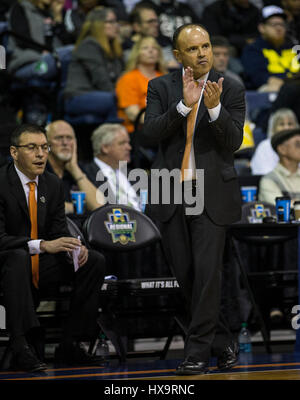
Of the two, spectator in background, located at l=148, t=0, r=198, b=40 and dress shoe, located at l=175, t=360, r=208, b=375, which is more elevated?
spectator in background, located at l=148, t=0, r=198, b=40

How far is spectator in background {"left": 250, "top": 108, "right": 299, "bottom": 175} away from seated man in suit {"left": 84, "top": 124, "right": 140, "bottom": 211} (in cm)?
138

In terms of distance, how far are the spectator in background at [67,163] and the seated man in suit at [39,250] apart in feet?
4.18

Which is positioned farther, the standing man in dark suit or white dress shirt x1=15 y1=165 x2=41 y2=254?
white dress shirt x1=15 y1=165 x2=41 y2=254

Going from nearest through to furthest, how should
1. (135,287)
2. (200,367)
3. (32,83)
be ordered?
1. (200,367)
2. (135,287)
3. (32,83)

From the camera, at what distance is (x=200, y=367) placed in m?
4.34

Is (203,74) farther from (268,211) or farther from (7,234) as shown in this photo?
(268,211)

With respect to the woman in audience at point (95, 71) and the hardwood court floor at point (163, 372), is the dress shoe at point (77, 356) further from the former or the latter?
the woman in audience at point (95, 71)

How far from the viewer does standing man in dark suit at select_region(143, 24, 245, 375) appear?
437 cm

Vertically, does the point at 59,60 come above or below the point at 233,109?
above

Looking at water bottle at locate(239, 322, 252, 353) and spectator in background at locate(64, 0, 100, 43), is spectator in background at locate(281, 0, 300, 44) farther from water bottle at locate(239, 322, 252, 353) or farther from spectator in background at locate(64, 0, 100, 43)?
water bottle at locate(239, 322, 252, 353)

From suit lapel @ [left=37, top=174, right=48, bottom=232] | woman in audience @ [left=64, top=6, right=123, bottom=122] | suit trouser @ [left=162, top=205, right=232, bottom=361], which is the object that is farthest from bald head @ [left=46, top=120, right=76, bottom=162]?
suit trouser @ [left=162, top=205, right=232, bottom=361]

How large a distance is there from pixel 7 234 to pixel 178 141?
1.30 metres

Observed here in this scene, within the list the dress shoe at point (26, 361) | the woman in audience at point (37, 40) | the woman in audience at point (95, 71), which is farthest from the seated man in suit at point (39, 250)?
the woman in audience at point (95, 71)
